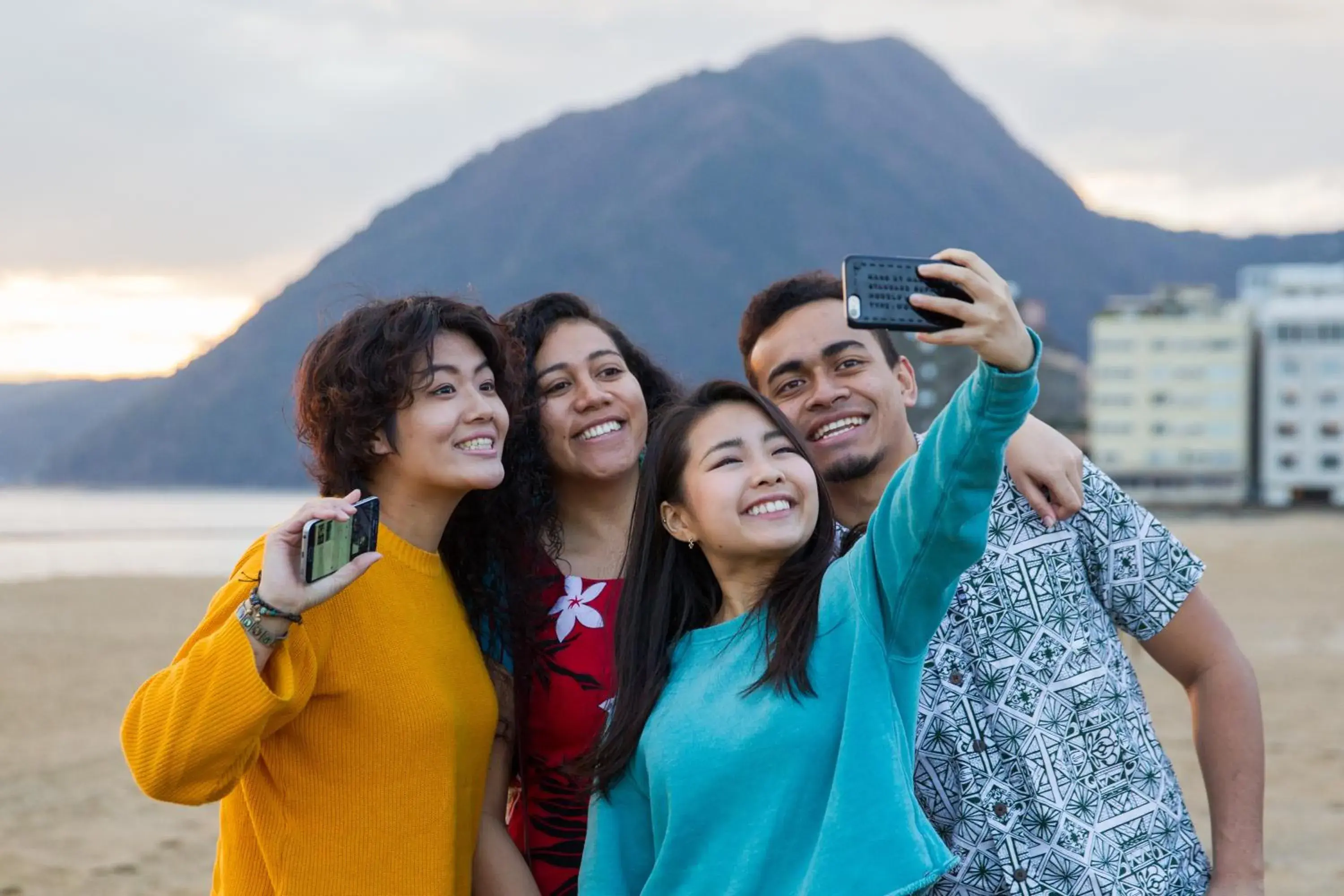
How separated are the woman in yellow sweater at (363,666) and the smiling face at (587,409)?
34 centimetres

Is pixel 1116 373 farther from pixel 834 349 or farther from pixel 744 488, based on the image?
pixel 744 488

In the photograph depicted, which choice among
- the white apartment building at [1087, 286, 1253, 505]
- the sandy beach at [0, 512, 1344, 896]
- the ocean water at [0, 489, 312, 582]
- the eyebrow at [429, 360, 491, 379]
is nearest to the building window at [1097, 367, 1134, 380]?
the white apartment building at [1087, 286, 1253, 505]

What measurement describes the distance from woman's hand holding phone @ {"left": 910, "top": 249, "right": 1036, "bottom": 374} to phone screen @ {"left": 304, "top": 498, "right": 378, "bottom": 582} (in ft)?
4.15

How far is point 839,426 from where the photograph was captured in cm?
325

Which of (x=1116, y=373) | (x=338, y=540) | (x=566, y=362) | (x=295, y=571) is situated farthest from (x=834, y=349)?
(x=1116, y=373)

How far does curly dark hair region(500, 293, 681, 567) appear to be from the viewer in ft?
11.1

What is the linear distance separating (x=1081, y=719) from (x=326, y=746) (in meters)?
1.69

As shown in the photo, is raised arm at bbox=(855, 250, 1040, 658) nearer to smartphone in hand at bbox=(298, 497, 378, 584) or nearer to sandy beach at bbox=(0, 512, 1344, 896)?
smartphone in hand at bbox=(298, 497, 378, 584)

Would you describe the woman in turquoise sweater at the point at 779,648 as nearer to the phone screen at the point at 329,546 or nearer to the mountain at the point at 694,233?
the phone screen at the point at 329,546

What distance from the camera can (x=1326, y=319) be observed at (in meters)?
68.5

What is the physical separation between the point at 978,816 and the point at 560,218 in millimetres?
165979

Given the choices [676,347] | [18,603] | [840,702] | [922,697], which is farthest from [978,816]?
[676,347]

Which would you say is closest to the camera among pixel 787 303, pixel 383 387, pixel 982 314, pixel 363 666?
pixel 982 314

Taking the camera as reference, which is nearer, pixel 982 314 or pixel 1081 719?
pixel 982 314
